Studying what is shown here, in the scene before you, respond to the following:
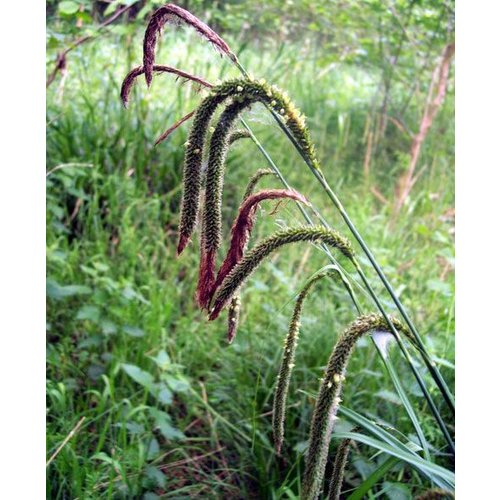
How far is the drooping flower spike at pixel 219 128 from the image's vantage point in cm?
57

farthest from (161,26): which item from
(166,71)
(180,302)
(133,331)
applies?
(180,302)

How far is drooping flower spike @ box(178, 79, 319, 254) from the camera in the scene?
0.57 m

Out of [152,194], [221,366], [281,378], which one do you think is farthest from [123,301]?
[281,378]

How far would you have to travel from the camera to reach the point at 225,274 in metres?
0.65

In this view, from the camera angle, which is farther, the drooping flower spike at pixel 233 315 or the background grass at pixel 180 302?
the background grass at pixel 180 302

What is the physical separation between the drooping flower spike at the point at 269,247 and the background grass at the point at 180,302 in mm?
65

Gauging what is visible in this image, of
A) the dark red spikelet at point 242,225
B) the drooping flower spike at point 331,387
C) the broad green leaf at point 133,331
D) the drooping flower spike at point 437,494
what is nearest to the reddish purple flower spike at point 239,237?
the dark red spikelet at point 242,225

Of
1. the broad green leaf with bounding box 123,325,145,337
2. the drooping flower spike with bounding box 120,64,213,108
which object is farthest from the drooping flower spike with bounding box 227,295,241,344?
the broad green leaf with bounding box 123,325,145,337

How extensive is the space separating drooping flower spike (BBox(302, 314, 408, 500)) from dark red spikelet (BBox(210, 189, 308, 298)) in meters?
0.12

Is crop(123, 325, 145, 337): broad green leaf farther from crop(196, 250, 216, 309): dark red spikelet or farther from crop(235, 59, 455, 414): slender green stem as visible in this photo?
crop(235, 59, 455, 414): slender green stem

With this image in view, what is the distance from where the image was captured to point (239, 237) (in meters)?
0.63

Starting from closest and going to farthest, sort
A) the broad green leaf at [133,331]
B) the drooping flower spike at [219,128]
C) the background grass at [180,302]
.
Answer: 1. the drooping flower spike at [219,128]
2. the background grass at [180,302]
3. the broad green leaf at [133,331]

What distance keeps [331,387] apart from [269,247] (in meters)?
0.14

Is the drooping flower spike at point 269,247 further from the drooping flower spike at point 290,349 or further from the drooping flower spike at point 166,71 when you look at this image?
the drooping flower spike at point 166,71
